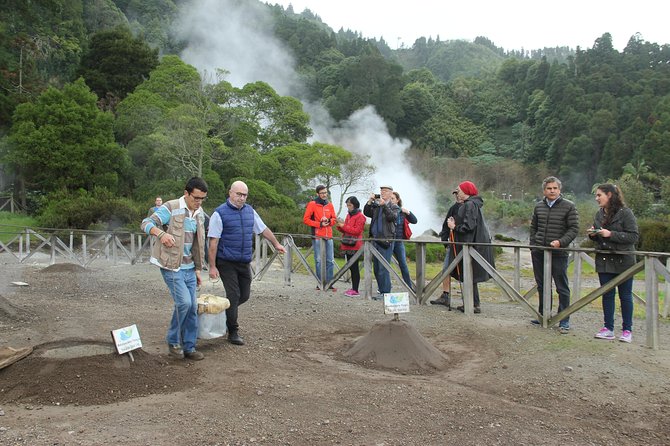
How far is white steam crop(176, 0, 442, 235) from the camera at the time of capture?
5844 centimetres

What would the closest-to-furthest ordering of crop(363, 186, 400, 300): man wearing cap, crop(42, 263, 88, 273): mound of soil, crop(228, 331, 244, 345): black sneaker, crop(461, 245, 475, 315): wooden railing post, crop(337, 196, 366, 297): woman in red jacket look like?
crop(228, 331, 244, 345): black sneaker, crop(461, 245, 475, 315): wooden railing post, crop(363, 186, 400, 300): man wearing cap, crop(337, 196, 366, 297): woman in red jacket, crop(42, 263, 88, 273): mound of soil

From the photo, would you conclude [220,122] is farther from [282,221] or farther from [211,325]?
[211,325]

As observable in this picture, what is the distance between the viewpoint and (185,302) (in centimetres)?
550

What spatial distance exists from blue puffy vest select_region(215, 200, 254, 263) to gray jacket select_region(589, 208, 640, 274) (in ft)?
11.9

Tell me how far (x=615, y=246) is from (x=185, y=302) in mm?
4441

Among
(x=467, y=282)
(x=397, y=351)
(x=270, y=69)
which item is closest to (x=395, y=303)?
(x=397, y=351)

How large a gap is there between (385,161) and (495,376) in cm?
5741

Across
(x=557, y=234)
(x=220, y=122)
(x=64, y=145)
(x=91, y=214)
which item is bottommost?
(x=557, y=234)

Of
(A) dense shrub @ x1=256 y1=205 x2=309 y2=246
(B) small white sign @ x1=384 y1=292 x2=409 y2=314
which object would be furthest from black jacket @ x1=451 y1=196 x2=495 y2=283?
(A) dense shrub @ x1=256 y1=205 x2=309 y2=246

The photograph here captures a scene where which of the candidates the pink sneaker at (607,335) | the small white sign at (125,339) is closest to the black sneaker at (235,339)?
the small white sign at (125,339)

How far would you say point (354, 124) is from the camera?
2665 inches

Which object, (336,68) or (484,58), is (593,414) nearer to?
(336,68)

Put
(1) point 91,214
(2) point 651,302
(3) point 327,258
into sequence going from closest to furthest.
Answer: (2) point 651,302
(3) point 327,258
(1) point 91,214

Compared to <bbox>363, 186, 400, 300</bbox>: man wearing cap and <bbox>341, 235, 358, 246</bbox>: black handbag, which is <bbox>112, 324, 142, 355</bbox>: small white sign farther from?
<bbox>341, 235, 358, 246</bbox>: black handbag
